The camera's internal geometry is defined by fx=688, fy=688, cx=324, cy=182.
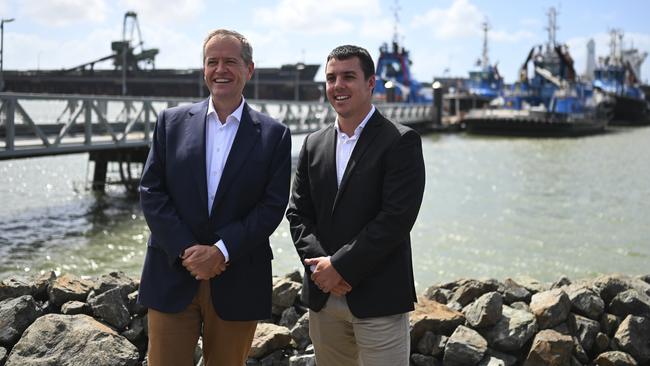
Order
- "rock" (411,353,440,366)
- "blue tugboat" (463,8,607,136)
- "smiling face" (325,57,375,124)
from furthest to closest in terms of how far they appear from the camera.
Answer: "blue tugboat" (463,8,607,136)
"rock" (411,353,440,366)
"smiling face" (325,57,375,124)

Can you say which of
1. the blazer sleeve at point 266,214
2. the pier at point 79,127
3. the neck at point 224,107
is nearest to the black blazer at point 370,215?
the blazer sleeve at point 266,214

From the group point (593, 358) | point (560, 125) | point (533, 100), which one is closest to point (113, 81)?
point (533, 100)

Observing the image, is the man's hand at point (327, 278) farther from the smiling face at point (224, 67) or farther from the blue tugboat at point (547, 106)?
the blue tugboat at point (547, 106)

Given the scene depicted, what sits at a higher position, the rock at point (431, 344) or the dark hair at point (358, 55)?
the dark hair at point (358, 55)

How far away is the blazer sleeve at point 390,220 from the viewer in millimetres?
2557

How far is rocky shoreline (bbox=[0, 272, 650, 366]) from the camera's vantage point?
3.61 metres

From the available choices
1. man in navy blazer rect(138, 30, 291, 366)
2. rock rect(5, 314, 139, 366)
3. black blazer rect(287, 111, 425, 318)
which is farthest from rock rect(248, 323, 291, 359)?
black blazer rect(287, 111, 425, 318)

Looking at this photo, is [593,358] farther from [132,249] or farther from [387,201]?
[132,249]

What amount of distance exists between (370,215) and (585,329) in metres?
2.27

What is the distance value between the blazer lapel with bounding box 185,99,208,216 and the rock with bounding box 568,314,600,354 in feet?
8.81

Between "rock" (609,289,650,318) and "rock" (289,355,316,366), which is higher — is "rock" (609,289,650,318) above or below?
above

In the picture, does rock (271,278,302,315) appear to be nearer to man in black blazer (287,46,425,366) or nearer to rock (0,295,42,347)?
rock (0,295,42,347)

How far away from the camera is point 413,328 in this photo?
13.1 ft

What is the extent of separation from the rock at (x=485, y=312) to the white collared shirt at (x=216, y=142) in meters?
2.10
